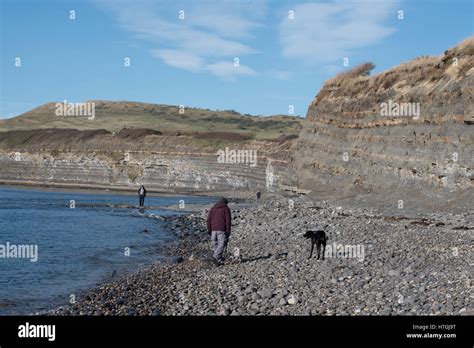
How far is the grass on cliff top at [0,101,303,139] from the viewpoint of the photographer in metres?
140

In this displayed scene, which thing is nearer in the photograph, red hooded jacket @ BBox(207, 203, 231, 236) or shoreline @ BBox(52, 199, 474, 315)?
shoreline @ BBox(52, 199, 474, 315)

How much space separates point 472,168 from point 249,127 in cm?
11946

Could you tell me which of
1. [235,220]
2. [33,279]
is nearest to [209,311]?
[33,279]

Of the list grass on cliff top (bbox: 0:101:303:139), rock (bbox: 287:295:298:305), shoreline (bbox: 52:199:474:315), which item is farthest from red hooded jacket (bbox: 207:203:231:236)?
grass on cliff top (bbox: 0:101:303:139)

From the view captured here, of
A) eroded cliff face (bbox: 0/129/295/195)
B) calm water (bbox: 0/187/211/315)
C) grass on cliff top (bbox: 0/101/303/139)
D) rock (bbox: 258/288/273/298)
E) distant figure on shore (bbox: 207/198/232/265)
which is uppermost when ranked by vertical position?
grass on cliff top (bbox: 0/101/303/139)

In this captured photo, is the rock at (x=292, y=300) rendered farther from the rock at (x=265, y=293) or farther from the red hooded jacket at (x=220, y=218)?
the red hooded jacket at (x=220, y=218)

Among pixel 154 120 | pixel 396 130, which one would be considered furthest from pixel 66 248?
pixel 154 120

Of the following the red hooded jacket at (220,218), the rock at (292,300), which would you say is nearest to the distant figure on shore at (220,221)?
the red hooded jacket at (220,218)

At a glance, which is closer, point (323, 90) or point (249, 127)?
point (323, 90)

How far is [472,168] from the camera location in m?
29.3

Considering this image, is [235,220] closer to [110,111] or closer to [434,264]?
[434,264]

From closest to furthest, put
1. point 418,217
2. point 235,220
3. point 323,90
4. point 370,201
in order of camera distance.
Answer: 1. point 418,217
2. point 235,220
3. point 370,201
4. point 323,90

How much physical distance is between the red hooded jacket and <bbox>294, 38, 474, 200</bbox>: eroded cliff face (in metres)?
16.9

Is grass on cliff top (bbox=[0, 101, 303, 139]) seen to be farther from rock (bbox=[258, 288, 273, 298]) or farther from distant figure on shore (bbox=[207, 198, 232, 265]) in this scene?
rock (bbox=[258, 288, 273, 298])
